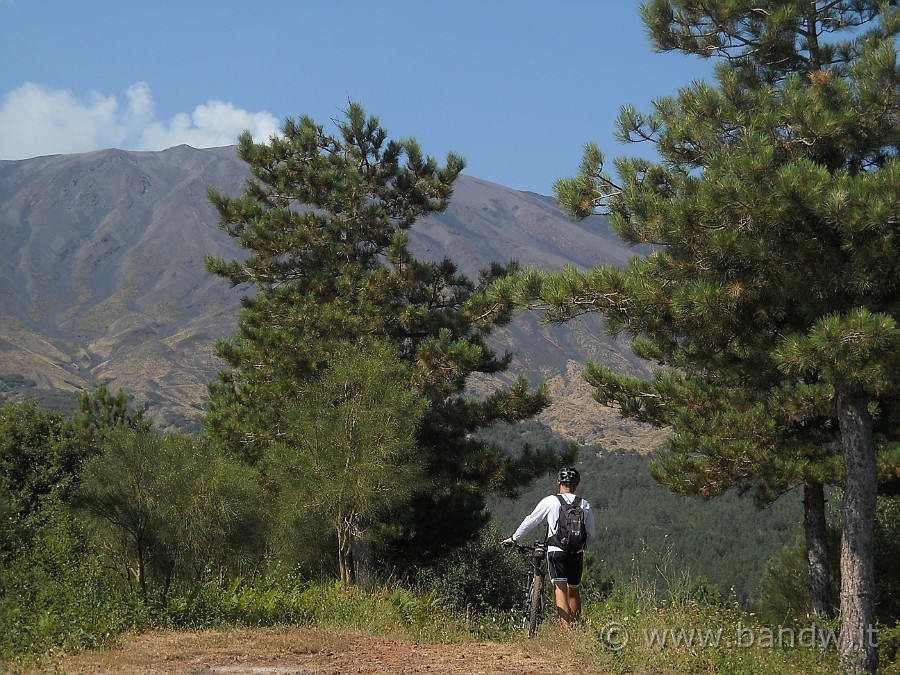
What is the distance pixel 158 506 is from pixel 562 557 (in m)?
5.68

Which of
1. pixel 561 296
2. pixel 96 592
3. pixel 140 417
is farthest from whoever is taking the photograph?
pixel 140 417

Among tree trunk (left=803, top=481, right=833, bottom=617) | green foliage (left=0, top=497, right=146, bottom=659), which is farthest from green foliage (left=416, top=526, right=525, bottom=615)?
green foliage (left=0, top=497, right=146, bottom=659)

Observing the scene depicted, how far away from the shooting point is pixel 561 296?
11.4 meters

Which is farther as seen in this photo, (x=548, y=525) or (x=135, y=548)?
(x=135, y=548)

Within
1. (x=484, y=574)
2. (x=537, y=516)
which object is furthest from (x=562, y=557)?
(x=484, y=574)

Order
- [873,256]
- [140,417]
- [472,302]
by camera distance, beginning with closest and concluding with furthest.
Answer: [873,256]
[472,302]
[140,417]

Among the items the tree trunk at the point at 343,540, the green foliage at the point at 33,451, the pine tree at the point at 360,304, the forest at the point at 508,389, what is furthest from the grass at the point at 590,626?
the green foliage at the point at 33,451

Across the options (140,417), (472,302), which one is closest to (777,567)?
(472,302)

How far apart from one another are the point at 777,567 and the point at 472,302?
9.33 m

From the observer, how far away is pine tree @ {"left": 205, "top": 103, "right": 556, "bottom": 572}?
18.9 meters

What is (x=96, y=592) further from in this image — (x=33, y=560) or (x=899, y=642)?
(x=899, y=642)

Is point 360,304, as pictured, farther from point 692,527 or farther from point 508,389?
point 692,527

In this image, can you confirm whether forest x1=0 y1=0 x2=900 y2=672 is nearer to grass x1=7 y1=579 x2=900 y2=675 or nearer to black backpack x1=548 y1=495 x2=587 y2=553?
grass x1=7 y1=579 x2=900 y2=675

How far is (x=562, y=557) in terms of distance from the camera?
8039 millimetres
